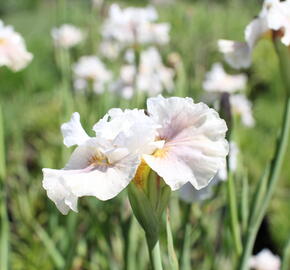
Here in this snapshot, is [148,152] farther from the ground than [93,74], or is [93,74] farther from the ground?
[148,152]

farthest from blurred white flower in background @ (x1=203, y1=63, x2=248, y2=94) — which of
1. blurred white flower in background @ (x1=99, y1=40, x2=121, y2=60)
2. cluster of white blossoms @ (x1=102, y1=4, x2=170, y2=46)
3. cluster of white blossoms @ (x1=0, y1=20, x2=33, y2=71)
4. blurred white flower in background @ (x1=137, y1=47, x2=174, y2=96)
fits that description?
cluster of white blossoms @ (x1=0, y1=20, x2=33, y2=71)

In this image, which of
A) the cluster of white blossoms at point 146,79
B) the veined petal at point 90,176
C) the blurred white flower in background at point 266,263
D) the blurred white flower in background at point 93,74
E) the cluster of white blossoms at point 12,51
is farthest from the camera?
the blurred white flower in background at point 93,74

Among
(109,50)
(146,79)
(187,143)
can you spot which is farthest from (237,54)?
(109,50)

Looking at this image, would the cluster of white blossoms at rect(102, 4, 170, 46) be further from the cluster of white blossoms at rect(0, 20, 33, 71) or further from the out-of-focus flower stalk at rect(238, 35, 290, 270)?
the out-of-focus flower stalk at rect(238, 35, 290, 270)

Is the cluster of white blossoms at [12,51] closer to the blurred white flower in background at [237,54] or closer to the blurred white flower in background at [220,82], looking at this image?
the blurred white flower in background at [237,54]

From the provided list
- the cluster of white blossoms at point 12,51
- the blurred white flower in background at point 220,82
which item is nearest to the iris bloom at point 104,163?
the cluster of white blossoms at point 12,51

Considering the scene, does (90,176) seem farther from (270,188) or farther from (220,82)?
(220,82)
